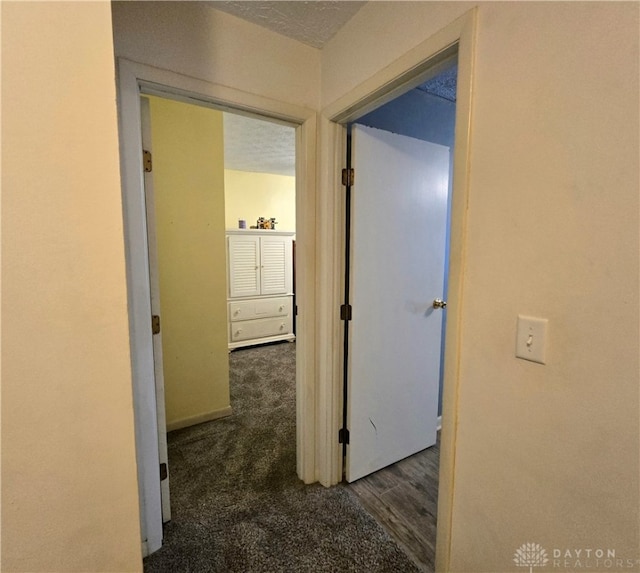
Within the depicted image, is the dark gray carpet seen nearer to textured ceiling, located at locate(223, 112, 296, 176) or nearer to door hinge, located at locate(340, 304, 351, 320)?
door hinge, located at locate(340, 304, 351, 320)

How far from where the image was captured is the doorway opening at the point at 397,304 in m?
1.63

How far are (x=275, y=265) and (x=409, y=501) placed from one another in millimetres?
3227

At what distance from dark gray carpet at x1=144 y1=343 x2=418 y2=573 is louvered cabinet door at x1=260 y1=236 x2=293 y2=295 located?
2.18 metres

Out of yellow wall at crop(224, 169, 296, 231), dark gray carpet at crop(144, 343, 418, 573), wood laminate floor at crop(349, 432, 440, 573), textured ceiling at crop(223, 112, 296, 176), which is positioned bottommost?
wood laminate floor at crop(349, 432, 440, 573)

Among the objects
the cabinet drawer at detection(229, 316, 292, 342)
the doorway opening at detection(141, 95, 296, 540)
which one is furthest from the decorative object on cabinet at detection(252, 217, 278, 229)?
the doorway opening at detection(141, 95, 296, 540)

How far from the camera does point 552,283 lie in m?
0.76

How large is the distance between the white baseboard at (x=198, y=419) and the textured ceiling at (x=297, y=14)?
8.12 feet

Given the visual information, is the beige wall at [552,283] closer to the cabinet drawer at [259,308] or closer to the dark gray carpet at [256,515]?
the dark gray carpet at [256,515]

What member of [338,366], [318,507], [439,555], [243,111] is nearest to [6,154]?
[243,111]

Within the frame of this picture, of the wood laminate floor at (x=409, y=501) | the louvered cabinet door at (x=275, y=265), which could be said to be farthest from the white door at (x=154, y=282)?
the louvered cabinet door at (x=275, y=265)

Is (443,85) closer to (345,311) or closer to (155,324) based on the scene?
(345,311)

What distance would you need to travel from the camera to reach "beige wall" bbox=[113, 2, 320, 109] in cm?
118

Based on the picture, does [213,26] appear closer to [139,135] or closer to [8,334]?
[139,135]

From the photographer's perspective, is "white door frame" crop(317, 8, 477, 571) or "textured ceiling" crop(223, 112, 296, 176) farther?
"textured ceiling" crop(223, 112, 296, 176)
